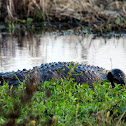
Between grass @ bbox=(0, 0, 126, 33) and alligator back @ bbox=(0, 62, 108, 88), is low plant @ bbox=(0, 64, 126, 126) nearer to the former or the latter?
alligator back @ bbox=(0, 62, 108, 88)

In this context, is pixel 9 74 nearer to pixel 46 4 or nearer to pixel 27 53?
pixel 27 53

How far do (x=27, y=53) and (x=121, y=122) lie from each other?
528cm

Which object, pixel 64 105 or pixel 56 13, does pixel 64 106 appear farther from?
pixel 56 13

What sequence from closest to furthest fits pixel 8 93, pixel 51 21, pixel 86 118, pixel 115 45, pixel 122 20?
pixel 86 118 < pixel 8 93 < pixel 115 45 < pixel 122 20 < pixel 51 21

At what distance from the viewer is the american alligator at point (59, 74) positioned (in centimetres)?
548

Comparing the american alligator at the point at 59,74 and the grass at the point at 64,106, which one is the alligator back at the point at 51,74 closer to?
the american alligator at the point at 59,74

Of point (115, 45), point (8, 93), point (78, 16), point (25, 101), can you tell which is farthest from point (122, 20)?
point (25, 101)

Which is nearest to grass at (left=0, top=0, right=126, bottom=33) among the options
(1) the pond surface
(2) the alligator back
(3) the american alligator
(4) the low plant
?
(1) the pond surface

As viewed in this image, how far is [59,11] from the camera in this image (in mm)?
14258

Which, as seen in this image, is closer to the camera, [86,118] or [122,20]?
[86,118]

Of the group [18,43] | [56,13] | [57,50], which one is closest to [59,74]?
[57,50]

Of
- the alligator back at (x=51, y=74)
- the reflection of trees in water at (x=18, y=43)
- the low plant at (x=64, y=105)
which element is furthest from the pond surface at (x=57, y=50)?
the low plant at (x=64, y=105)

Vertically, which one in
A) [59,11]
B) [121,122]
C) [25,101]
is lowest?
[121,122]

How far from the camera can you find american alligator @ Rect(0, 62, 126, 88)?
5.48 m
